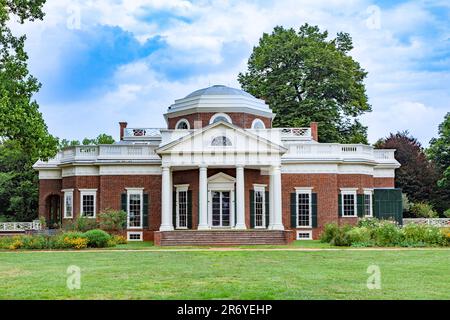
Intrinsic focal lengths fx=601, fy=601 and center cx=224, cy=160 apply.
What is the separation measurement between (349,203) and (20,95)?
20.7 m

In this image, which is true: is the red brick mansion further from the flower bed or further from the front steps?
the flower bed

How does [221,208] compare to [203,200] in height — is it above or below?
below

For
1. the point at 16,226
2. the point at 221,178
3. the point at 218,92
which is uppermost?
the point at 218,92

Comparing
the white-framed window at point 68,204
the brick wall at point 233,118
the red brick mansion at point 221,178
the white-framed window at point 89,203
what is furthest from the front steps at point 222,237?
the brick wall at point 233,118

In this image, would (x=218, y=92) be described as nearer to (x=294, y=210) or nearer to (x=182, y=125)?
(x=182, y=125)

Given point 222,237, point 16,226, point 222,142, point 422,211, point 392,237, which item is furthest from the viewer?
point 422,211

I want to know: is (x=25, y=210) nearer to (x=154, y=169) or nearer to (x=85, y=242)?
(x=154, y=169)

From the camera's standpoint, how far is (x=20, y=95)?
28.9 m

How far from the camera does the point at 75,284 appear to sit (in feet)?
43.5

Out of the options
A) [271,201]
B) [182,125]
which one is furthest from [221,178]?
[182,125]

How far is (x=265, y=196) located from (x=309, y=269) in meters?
20.7

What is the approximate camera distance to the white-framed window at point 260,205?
37281 millimetres

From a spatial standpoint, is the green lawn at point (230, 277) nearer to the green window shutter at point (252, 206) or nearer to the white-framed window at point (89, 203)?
the green window shutter at point (252, 206)
